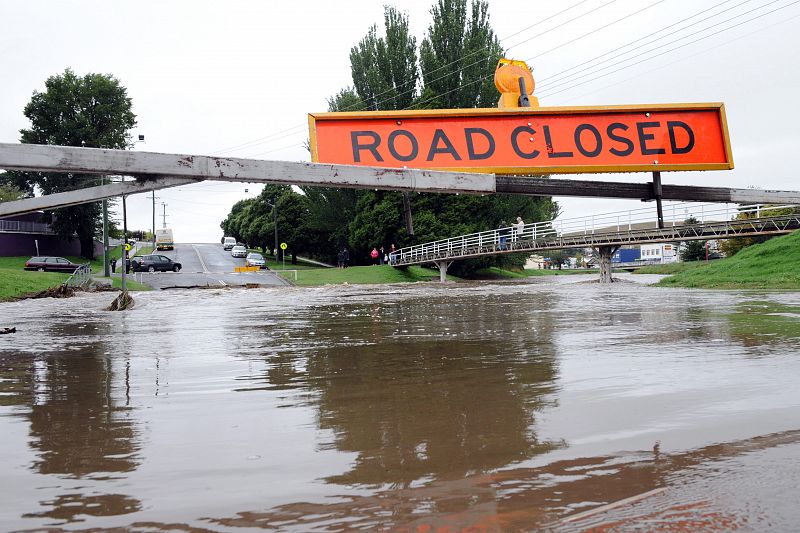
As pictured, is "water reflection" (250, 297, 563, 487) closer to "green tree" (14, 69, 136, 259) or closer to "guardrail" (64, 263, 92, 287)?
"guardrail" (64, 263, 92, 287)

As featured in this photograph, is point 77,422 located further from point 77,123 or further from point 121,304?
point 77,123

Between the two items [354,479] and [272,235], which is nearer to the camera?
[354,479]

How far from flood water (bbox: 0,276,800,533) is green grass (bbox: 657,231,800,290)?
16.9 metres

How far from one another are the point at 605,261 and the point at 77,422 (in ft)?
135

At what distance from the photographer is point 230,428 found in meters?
4.38

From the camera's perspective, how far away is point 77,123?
65.2m

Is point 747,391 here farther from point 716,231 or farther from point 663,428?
point 716,231

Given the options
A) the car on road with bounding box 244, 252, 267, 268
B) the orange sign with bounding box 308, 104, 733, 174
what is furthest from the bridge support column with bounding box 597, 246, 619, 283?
the orange sign with bounding box 308, 104, 733, 174

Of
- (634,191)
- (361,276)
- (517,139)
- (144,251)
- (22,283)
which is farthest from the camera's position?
(144,251)

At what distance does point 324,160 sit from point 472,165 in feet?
6.52

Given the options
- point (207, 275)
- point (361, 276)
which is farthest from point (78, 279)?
point (361, 276)

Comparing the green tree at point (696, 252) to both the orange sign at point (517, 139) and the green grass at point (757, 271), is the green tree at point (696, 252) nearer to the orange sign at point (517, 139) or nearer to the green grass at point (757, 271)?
the green grass at point (757, 271)

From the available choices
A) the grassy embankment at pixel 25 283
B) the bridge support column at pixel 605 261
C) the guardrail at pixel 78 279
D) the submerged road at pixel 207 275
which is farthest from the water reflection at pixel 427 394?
the bridge support column at pixel 605 261

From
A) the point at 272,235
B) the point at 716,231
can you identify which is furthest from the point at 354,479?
the point at 272,235
